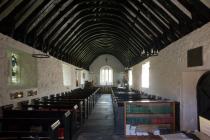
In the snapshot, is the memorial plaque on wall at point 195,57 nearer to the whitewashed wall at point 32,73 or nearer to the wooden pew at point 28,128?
the wooden pew at point 28,128

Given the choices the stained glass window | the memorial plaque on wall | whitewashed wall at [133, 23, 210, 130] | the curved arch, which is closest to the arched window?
whitewashed wall at [133, 23, 210, 130]

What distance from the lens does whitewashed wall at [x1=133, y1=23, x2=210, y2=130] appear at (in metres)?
5.04

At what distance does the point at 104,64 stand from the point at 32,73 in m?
17.6

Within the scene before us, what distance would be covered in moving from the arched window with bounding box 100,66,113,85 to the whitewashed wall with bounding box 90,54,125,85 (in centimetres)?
30

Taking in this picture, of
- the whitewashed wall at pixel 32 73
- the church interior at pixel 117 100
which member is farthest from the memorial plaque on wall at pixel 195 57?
the whitewashed wall at pixel 32 73

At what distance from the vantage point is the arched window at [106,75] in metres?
25.3

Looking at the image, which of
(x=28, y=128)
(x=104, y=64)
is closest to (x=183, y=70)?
(x=28, y=128)

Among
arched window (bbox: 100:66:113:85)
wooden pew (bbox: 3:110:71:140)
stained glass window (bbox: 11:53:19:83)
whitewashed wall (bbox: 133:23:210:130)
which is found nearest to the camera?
whitewashed wall (bbox: 133:23:210:130)

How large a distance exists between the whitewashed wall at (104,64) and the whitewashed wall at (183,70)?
16.5 meters

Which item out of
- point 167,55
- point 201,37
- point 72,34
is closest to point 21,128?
point 201,37

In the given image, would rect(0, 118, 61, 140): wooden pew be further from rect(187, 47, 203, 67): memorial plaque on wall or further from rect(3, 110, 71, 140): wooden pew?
rect(187, 47, 203, 67): memorial plaque on wall

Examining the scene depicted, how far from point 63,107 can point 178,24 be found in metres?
3.31

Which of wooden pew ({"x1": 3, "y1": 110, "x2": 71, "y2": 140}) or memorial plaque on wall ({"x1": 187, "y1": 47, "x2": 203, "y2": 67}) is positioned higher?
memorial plaque on wall ({"x1": 187, "y1": 47, "x2": 203, "y2": 67})

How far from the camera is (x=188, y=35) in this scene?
590 cm
